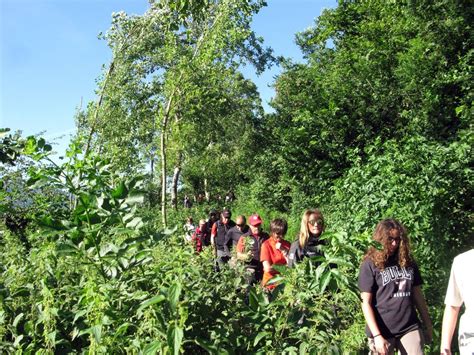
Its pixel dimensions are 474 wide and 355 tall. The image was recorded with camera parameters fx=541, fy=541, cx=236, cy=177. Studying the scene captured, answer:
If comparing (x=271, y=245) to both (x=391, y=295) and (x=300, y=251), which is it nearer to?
(x=300, y=251)

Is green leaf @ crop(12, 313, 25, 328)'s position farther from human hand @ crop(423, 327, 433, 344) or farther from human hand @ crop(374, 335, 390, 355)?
human hand @ crop(423, 327, 433, 344)

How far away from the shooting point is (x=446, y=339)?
346 centimetres

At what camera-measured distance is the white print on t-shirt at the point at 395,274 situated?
13.5 ft

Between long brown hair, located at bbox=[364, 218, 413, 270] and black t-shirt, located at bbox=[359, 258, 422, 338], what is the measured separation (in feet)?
0.13

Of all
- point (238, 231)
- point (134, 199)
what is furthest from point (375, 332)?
point (238, 231)

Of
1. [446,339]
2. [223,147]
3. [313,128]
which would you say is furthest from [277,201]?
[446,339]

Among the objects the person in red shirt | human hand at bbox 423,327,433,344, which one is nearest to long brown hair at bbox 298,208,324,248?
the person in red shirt

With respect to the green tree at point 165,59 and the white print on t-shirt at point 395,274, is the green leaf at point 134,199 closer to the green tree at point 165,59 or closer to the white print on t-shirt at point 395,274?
the white print on t-shirt at point 395,274

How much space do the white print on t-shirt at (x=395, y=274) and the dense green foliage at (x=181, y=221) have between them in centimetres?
31

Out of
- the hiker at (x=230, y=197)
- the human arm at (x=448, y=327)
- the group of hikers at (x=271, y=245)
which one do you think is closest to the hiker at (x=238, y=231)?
the group of hikers at (x=271, y=245)

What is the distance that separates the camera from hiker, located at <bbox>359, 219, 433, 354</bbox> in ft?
13.3

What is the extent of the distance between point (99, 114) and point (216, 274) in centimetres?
1290

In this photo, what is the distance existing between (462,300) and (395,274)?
74cm

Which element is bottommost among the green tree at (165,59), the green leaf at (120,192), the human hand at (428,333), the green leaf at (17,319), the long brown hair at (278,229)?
the human hand at (428,333)
